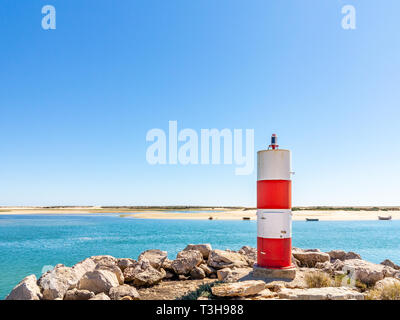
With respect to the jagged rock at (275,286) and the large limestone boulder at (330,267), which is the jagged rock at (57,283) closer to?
the jagged rock at (275,286)

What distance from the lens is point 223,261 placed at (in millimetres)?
9766

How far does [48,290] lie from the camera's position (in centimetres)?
741

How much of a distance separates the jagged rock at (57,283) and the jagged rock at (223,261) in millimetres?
3813

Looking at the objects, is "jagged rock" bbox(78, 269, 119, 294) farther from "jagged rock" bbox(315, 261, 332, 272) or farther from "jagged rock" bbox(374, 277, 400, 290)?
"jagged rock" bbox(374, 277, 400, 290)

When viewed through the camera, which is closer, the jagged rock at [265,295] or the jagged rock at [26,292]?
the jagged rock at [265,295]

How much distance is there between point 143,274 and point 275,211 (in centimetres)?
390

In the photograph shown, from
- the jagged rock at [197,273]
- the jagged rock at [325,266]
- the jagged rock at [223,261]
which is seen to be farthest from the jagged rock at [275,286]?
the jagged rock at [197,273]

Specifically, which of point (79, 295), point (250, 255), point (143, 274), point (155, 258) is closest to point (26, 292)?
point (79, 295)

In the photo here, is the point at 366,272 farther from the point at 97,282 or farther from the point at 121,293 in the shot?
the point at 97,282

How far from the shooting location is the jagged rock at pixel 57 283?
737cm
